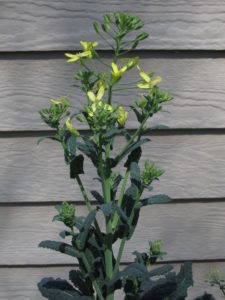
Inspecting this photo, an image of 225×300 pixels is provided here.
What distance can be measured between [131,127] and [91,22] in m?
0.34

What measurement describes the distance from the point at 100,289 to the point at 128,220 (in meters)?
0.20

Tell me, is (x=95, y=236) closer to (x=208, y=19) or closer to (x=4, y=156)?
(x=4, y=156)

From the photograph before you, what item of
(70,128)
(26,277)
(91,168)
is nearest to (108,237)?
(70,128)

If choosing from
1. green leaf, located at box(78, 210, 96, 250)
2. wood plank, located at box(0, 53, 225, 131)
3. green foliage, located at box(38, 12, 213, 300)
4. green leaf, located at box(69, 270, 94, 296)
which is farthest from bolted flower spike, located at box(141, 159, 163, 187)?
wood plank, located at box(0, 53, 225, 131)

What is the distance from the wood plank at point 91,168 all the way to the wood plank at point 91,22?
0.97 feet

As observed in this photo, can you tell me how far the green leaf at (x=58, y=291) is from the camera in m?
1.53

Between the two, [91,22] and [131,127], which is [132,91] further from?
[91,22]

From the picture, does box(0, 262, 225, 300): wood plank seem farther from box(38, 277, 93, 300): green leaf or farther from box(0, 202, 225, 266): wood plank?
box(38, 277, 93, 300): green leaf

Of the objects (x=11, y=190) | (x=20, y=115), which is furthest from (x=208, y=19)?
(x=11, y=190)

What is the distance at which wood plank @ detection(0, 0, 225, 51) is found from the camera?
6.40ft

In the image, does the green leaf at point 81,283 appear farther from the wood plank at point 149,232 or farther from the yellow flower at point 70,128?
the wood plank at point 149,232

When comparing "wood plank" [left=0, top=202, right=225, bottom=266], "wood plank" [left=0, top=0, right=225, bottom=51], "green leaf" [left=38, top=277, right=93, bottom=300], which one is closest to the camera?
"green leaf" [left=38, top=277, right=93, bottom=300]

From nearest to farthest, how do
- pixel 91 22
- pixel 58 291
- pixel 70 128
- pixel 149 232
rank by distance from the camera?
pixel 70 128
pixel 58 291
pixel 91 22
pixel 149 232

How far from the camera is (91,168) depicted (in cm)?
205
